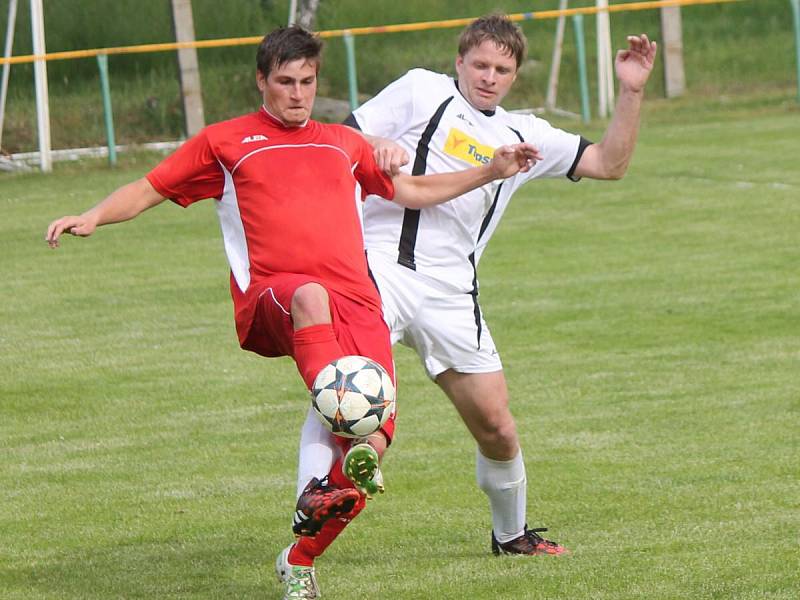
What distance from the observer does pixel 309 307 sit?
543 cm

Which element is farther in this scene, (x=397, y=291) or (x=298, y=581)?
(x=397, y=291)

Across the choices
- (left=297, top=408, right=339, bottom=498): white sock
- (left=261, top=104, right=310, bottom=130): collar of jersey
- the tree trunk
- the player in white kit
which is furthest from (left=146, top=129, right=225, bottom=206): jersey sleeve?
the tree trunk

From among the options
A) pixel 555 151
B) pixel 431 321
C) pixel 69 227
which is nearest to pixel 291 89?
pixel 69 227

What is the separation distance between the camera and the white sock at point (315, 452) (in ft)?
18.0

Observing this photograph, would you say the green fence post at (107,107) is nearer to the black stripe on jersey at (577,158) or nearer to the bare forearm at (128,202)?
the black stripe on jersey at (577,158)

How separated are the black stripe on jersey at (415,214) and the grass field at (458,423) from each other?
1228 millimetres

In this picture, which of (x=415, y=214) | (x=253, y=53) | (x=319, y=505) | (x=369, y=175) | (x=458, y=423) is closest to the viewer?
(x=319, y=505)

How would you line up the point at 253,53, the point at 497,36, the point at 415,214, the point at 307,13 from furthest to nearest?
the point at 253,53 → the point at 307,13 → the point at 415,214 → the point at 497,36

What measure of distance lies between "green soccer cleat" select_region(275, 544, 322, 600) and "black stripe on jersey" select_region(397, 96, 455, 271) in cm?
130

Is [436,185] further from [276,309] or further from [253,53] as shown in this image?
[253,53]

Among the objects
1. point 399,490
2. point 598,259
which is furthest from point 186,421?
point 598,259

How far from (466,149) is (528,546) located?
166 centimetres

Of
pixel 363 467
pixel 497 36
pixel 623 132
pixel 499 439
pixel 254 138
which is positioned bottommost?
pixel 499 439

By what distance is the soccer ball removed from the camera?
530 cm
